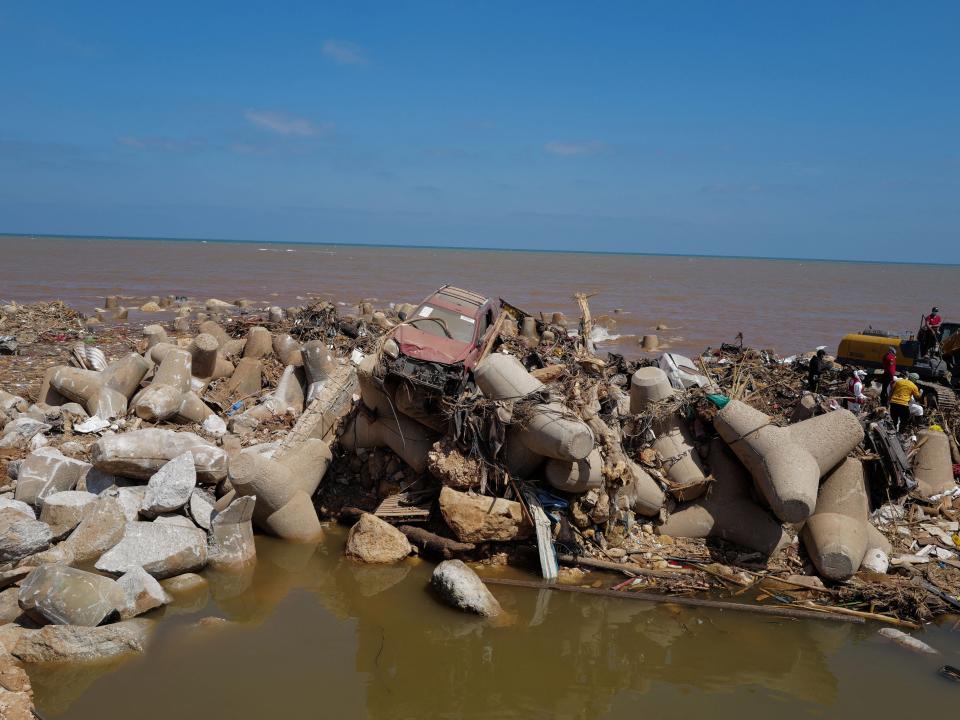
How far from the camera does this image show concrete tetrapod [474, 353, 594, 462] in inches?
258

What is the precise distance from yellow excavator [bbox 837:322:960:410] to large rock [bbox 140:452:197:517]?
1169 cm

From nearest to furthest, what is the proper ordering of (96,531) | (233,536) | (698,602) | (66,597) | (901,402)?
(66,597)
(698,602)
(96,531)
(233,536)
(901,402)

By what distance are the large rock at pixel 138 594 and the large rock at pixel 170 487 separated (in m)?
1.00

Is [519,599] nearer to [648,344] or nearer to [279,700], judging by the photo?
[279,700]

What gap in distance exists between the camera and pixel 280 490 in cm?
702

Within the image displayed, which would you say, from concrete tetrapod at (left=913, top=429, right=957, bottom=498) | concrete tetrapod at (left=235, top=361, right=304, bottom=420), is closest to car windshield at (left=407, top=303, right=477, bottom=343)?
concrete tetrapod at (left=235, top=361, right=304, bottom=420)

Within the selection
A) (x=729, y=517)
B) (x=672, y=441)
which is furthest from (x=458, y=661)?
(x=672, y=441)

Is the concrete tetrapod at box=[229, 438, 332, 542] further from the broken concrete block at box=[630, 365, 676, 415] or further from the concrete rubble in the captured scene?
the broken concrete block at box=[630, 365, 676, 415]

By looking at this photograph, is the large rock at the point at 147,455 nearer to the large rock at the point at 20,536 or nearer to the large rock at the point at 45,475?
the large rock at the point at 45,475

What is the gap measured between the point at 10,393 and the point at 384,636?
8578mm

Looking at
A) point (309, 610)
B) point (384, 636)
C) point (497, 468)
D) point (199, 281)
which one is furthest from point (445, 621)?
point (199, 281)

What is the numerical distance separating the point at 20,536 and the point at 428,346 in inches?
173

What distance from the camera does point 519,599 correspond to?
20.7 ft

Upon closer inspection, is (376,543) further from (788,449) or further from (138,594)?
(788,449)
